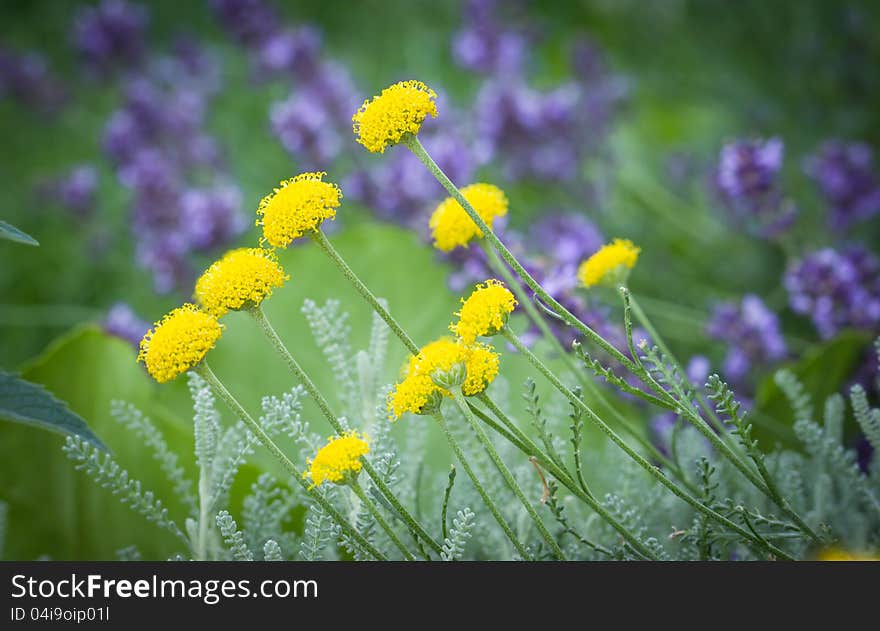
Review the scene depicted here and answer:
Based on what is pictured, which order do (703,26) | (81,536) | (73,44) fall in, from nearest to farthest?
(81,536) < (703,26) < (73,44)

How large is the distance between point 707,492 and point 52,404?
281 millimetres

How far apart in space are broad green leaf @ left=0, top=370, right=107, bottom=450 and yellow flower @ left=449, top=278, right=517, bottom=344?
0.50 ft

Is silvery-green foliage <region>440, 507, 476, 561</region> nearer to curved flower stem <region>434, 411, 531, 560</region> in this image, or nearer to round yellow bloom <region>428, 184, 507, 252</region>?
curved flower stem <region>434, 411, 531, 560</region>

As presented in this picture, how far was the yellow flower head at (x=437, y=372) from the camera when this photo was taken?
0.38 metres

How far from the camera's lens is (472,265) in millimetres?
741

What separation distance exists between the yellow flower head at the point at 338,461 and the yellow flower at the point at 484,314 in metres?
0.06

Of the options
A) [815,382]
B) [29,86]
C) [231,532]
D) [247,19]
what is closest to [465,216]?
[231,532]

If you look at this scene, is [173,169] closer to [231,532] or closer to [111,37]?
[111,37]

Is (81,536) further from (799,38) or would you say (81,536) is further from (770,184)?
(799,38)

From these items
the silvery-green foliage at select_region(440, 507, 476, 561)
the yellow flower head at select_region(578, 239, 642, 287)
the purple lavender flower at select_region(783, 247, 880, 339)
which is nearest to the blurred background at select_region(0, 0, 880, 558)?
the purple lavender flower at select_region(783, 247, 880, 339)

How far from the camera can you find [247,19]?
4.43ft

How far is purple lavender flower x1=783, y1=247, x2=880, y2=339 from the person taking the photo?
2.49 feet

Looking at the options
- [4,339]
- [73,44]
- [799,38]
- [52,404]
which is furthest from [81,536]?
[73,44]
